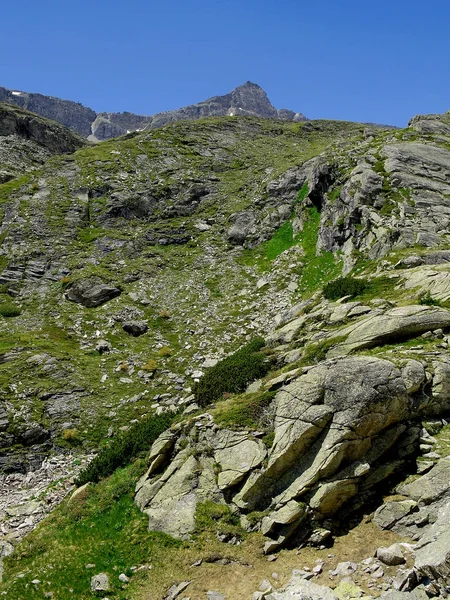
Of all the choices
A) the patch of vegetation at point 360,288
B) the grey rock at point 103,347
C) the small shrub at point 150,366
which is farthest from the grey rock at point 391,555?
the grey rock at point 103,347

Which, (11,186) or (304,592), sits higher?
(11,186)

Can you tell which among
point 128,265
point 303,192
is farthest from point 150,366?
point 303,192

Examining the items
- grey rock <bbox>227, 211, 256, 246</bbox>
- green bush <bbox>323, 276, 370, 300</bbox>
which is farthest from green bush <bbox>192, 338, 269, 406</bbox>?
grey rock <bbox>227, 211, 256, 246</bbox>

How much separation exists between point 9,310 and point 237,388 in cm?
2313

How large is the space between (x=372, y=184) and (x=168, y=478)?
32.2 metres

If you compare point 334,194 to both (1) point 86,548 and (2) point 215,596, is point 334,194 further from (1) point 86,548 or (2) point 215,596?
(2) point 215,596

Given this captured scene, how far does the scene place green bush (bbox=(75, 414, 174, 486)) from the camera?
18.8 m

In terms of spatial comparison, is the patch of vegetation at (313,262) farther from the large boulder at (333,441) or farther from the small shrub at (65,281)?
the small shrub at (65,281)

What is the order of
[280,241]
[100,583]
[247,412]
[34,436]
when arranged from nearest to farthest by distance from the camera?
[100,583], [247,412], [34,436], [280,241]

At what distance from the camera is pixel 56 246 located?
44.4 meters

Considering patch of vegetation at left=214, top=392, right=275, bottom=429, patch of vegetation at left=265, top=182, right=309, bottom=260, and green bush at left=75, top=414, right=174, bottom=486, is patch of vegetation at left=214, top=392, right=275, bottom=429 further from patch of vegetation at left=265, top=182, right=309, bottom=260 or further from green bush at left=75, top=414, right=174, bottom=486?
patch of vegetation at left=265, top=182, right=309, bottom=260

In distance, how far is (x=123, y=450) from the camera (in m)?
19.3

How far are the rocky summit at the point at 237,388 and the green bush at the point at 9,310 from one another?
0.58ft

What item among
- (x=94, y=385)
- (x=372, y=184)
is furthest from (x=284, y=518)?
(x=372, y=184)
